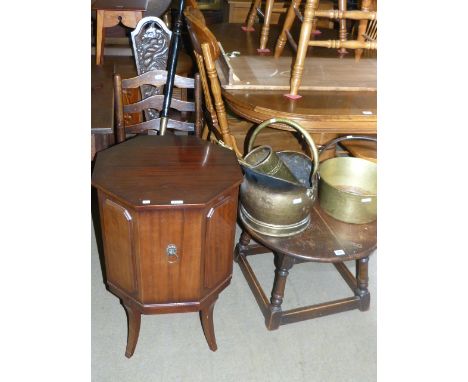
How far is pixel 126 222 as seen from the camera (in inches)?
54.5

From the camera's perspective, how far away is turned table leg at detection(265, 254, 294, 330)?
1768 mm

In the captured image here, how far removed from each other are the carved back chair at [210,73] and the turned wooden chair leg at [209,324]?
1.87 ft

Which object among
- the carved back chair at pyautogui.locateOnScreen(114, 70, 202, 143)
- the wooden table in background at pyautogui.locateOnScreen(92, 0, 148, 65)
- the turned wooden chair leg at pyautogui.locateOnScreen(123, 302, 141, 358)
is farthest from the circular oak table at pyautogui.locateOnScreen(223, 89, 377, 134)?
the wooden table in background at pyautogui.locateOnScreen(92, 0, 148, 65)

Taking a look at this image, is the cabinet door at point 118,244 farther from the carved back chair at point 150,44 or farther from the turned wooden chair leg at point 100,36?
the turned wooden chair leg at point 100,36

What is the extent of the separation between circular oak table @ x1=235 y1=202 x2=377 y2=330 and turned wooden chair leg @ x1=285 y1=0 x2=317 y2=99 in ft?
1.60

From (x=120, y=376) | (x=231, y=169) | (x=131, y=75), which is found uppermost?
(x=131, y=75)

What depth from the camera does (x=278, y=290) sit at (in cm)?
183

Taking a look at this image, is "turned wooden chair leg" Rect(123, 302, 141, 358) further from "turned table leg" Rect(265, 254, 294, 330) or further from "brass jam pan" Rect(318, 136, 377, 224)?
"brass jam pan" Rect(318, 136, 377, 224)

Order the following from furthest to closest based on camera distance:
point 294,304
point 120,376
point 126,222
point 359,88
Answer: point 294,304
point 359,88
point 120,376
point 126,222

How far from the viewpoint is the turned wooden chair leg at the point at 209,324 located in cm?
164

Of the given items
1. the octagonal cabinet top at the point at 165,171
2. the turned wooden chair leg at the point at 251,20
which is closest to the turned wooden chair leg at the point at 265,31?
the turned wooden chair leg at the point at 251,20
